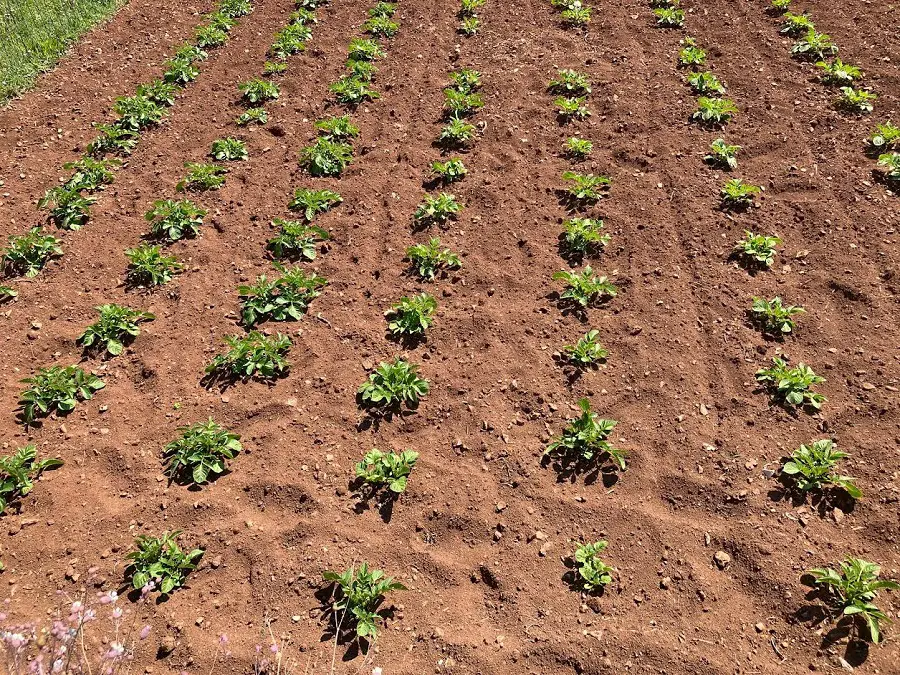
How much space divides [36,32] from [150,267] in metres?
6.77

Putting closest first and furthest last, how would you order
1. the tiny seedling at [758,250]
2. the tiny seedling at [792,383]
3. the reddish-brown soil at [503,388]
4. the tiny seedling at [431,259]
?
the reddish-brown soil at [503,388]
the tiny seedling at [792,383]
the tiny seedling at [758,250]
the tiny seedling at [431,259]

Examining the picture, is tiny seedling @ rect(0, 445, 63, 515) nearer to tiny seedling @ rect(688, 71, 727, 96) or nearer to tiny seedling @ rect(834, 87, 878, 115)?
tiny seedling @ rect(688, 71, 727, 96)

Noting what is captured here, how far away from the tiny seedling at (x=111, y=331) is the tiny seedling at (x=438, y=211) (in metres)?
2.72

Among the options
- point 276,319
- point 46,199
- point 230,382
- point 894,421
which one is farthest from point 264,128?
point 894,421

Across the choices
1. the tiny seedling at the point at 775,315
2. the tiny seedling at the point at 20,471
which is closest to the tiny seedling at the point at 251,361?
the tiny seedling at the point at 20,471

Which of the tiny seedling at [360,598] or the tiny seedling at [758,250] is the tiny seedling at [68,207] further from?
the tiny seedling at [758,250]

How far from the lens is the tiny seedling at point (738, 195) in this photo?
Answer: 220 inches

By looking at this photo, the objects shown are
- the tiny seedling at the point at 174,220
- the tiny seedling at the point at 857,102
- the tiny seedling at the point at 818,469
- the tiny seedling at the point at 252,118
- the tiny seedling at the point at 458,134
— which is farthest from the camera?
the tiny seedling at the point at 252,118

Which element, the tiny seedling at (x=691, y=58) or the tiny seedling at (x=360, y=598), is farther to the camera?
the tiny seedling at (x=691, y=58)

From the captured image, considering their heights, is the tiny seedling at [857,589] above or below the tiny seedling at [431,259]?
below

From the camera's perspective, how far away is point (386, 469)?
3.96 meters

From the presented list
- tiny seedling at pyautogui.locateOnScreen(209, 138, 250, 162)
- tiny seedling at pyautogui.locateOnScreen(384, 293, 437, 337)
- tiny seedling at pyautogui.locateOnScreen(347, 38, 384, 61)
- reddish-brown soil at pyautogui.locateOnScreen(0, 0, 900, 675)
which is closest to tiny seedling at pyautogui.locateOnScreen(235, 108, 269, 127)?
reddish-brown soil at pyautogui.locateOnScreen(0, 0, 900, 675)

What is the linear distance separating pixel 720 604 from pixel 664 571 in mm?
328

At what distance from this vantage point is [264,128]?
7000 mm
